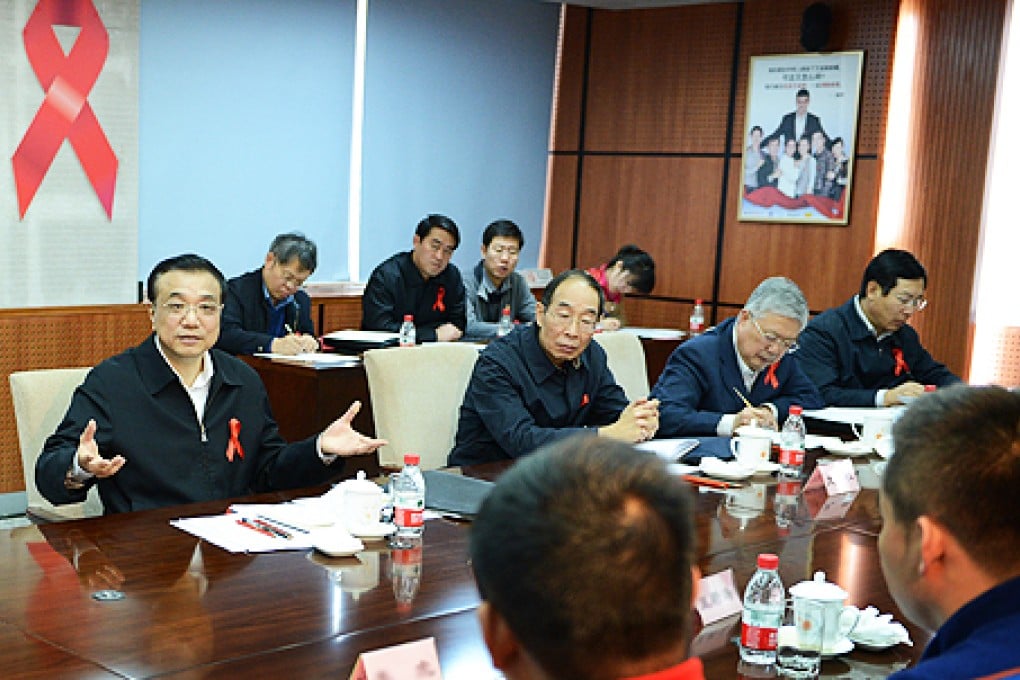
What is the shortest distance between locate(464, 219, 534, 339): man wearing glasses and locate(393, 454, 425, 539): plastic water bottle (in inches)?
162

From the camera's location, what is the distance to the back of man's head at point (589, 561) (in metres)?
0.90

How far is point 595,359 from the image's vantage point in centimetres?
377

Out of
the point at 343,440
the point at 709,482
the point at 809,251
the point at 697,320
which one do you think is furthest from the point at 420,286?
the point at 343,440

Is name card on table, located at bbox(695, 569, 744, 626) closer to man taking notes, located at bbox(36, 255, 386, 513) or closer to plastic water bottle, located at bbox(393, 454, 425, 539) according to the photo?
plastic water bottle, located at bbox(393, 454, 425, 539)

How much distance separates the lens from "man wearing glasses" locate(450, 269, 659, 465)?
3.46 m

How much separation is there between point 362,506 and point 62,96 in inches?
158

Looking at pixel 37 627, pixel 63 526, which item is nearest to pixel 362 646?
pixel 37 627

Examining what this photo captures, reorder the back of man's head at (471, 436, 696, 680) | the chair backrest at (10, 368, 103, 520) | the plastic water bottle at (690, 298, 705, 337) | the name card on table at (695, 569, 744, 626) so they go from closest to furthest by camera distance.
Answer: the back of man's head at (471, 436, 696, 680) → the name card on table at (695, 569, 744, 626) → the chair backrest at (10, 368, 103, 520) → the plastic water bottle at (690, 298, 705, 337)

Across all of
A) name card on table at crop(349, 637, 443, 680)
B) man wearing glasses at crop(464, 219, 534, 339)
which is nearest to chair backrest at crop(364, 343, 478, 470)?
name card on table at crop(349, 637, 443, 680)

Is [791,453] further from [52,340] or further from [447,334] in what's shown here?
[52,340]

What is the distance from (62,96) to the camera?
5793mm

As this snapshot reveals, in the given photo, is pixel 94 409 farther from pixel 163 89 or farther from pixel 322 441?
pixel 163 89

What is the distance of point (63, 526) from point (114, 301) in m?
3.85

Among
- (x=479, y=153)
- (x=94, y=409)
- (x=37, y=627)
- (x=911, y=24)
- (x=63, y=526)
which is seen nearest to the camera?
(x=37, y=627)
